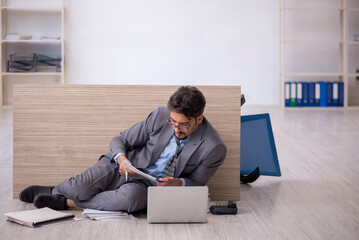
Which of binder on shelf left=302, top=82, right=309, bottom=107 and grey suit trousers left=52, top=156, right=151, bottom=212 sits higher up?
binder on shelf left=302, top=82, right=309, bottom=107

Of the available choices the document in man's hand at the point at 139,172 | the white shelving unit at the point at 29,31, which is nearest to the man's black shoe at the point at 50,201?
the document in man's hand at the point at 139,172

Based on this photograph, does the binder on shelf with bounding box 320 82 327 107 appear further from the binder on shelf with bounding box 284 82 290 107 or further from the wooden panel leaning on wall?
the wooden panel leaning on wall

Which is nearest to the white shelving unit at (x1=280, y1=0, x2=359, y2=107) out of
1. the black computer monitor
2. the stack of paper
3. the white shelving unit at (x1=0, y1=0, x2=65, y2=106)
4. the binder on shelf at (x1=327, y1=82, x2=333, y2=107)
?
the binder on shelf at (x1=327, y1=82, x2=333, y2=107)

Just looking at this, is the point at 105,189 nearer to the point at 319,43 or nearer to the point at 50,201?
the point at 50,201

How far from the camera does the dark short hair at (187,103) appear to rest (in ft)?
8.01

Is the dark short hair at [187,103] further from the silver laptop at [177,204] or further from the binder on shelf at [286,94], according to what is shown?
the binder on shelf at [286,94]

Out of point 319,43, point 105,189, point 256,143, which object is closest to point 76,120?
point 105,189

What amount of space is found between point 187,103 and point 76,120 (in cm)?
71

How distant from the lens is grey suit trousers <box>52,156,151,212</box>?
2.55 m

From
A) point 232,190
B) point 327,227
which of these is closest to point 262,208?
point 232,190

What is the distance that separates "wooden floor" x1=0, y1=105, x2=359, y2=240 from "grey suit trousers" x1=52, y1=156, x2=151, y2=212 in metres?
0.08

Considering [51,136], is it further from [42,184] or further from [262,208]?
[262,208]

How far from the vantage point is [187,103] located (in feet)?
8.01

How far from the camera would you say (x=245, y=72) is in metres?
7.48
